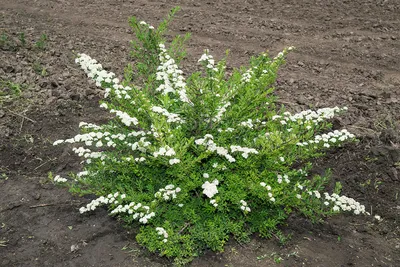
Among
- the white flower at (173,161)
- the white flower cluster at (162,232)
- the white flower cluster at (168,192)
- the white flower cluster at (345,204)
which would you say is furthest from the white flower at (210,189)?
the white flower cluster at (345,204)

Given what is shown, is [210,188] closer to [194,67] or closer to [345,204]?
[345,204]

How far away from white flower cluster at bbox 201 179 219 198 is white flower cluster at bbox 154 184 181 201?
194 millimetres

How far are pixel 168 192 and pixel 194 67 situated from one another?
3.31 m

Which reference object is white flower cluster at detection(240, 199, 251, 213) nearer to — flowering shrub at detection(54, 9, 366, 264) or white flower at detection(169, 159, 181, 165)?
flowering shrub at detection(54, 9, 366, 264)

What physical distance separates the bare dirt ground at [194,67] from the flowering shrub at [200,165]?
0.20 meters

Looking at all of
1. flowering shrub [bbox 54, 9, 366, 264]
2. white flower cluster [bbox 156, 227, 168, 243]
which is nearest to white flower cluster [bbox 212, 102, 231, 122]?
flowering shrub [bbox 54, 9, 366, 264]

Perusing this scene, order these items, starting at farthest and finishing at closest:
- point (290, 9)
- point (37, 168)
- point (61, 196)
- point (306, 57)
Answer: point (290, 9), point (306, 57), point (37, 168), point (61, 196)

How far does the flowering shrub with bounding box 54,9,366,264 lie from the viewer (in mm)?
3154

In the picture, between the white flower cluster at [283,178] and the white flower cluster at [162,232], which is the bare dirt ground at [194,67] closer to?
the white flower cluster at [162,232]

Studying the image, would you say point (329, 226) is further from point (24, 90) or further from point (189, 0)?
point (189, 0)

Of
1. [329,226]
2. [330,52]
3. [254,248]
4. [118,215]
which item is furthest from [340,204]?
[330,52]

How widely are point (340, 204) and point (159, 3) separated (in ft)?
19.7

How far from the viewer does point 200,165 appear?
3.43m

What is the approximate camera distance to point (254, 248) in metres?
3.40
